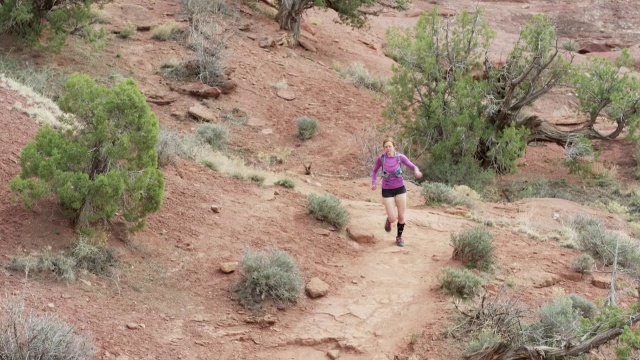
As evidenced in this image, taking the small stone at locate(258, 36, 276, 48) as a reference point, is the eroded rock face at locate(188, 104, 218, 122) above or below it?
below

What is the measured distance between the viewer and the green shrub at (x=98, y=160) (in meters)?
6.94

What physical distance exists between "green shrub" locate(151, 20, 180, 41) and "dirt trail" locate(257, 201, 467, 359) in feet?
35.4

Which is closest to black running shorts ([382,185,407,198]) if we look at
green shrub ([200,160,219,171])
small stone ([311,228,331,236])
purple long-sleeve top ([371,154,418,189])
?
purple long-sleeve top ([371,154,418,189])

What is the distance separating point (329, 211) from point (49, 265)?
4098 mm

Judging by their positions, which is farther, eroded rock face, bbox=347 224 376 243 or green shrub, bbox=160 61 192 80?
green shrub, bbox=160 61 192 80

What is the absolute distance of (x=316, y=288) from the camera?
298 inches

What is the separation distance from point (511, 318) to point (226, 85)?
39.1 ft

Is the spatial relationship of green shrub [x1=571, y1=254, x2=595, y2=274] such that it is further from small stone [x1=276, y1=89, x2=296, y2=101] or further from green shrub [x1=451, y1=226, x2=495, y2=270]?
small stone [x1=276, y1=89, x2=296, y2=101]

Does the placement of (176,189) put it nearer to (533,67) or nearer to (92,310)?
(92,310)

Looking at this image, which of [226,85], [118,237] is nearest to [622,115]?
[226,85]

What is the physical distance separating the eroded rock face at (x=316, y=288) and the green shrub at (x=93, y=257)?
6.87ft

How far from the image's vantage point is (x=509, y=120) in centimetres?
1589

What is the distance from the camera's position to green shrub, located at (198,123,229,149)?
1435cm

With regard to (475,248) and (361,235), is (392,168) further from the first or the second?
(475,248)
